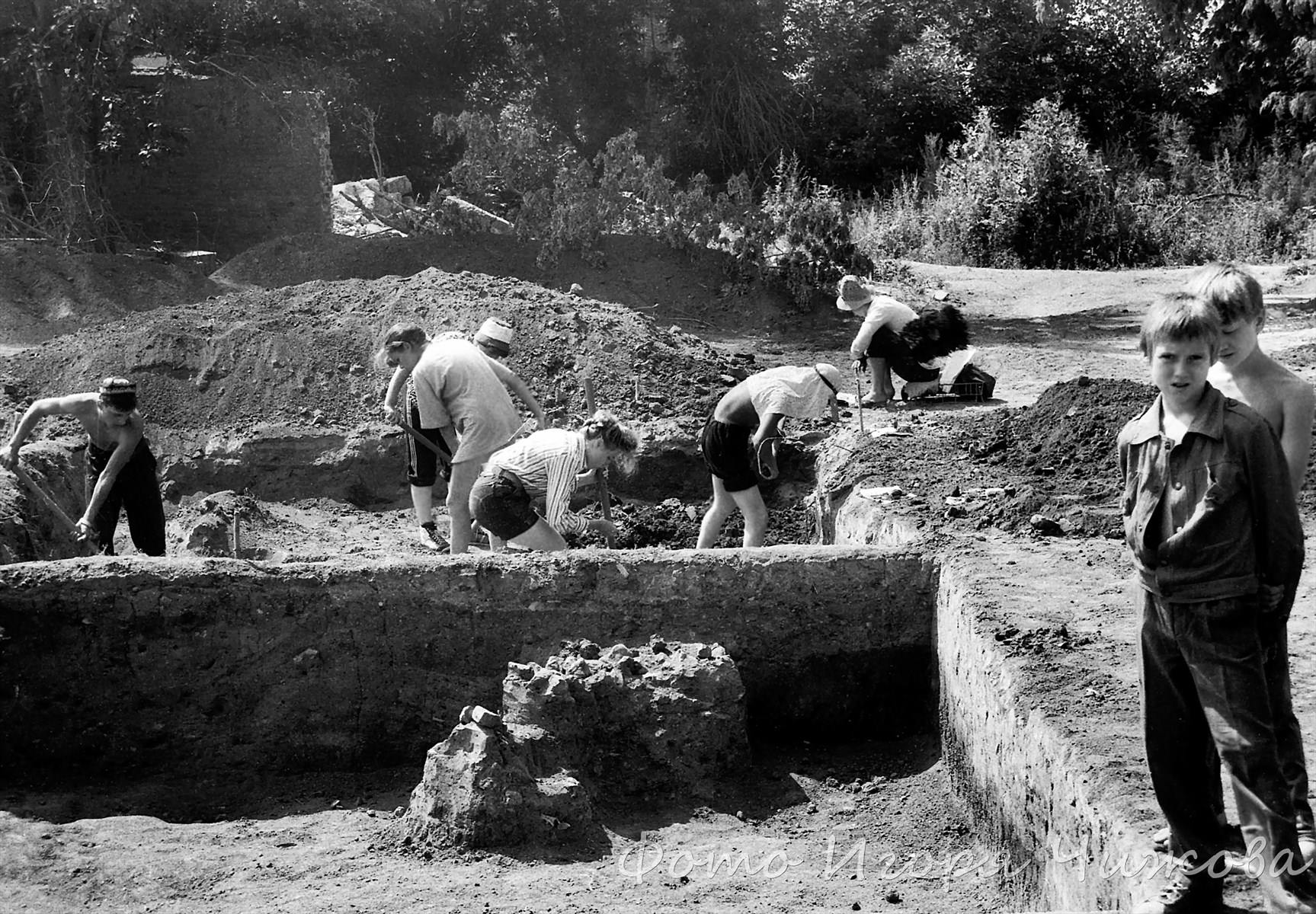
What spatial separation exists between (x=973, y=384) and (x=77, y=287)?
400 inches

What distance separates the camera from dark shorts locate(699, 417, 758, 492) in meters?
7.74

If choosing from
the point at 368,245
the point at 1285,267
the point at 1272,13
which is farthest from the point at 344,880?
the point at 1285,267

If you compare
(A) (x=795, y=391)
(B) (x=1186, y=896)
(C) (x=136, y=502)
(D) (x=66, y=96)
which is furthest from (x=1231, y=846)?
(D) (x=66, y=96)

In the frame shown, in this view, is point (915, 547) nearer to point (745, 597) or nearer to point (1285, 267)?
point (745, 597)

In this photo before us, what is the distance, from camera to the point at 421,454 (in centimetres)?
851

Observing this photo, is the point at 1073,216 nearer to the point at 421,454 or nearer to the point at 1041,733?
the point at 421,454

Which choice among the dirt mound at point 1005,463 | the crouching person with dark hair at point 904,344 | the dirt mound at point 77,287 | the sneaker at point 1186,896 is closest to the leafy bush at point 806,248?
the crouching person with dark hair at point 904,344

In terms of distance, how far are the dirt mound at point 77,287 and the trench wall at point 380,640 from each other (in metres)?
9.77

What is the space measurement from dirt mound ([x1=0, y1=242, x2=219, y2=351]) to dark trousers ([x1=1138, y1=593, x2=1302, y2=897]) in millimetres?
13687

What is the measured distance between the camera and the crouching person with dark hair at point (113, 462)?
7.63 meters

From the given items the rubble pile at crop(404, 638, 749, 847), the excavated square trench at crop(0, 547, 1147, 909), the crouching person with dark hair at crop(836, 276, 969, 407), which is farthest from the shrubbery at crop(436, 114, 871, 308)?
the rubble pile at crop(404, 638, 749, 847)

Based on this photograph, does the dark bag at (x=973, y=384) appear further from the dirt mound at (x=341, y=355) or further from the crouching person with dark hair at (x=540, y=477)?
the crouching person with dark hair at (x=540, y=477)

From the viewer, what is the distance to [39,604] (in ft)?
19.3

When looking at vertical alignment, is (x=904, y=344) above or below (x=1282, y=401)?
below
